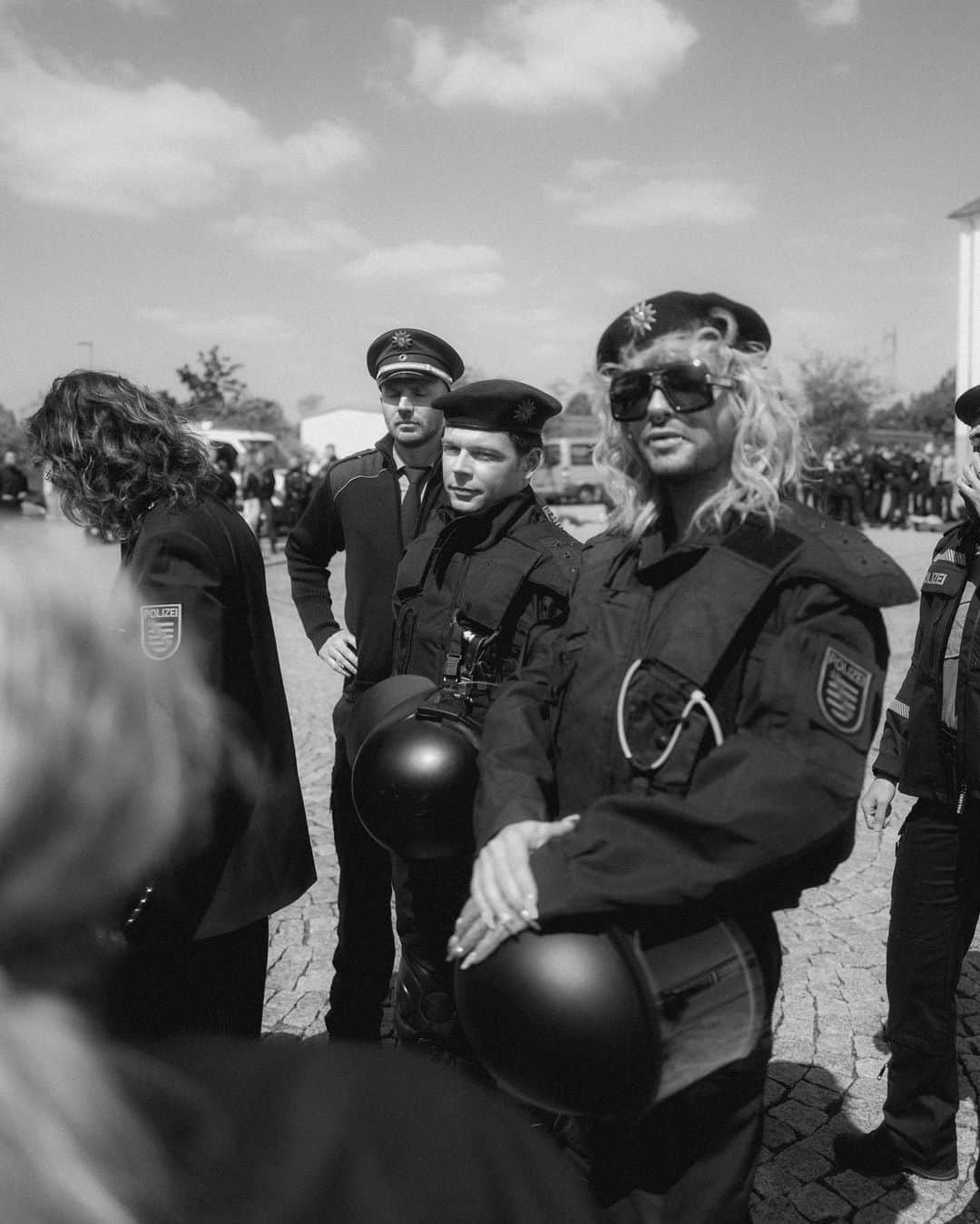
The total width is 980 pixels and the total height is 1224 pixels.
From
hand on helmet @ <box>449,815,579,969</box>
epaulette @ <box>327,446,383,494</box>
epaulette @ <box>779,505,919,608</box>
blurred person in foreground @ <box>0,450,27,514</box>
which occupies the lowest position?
hand on helmet @ <box>449,815,579,969</box>

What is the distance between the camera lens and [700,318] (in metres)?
2.11

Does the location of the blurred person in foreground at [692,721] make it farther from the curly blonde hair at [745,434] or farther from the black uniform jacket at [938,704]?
the black uniform jacket at [938,704]

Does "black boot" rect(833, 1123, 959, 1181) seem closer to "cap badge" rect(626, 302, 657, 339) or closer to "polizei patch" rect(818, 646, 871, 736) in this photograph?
"polizei patch" rect(818, 646, 871, 736)

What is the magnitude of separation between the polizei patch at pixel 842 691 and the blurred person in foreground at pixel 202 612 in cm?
136

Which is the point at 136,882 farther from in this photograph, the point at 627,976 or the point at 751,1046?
the point at 751,1046

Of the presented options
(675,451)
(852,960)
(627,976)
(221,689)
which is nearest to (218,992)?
(221,689)

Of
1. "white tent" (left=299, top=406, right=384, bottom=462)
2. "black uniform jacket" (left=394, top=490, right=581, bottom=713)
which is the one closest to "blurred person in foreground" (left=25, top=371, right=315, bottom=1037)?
"black uniform jacket" (left=394, top=490, right=581, bottom=713)

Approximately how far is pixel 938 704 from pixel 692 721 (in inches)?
63.3

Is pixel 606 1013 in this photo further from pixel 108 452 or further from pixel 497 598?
pixel 108 452

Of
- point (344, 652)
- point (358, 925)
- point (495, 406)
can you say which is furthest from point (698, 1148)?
point (344, 652)

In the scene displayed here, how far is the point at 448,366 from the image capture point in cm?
395

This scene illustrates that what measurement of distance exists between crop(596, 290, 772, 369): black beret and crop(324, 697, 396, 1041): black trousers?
6.03 ft

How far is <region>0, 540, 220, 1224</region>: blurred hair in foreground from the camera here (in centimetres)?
77

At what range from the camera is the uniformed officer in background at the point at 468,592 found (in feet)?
9.57
